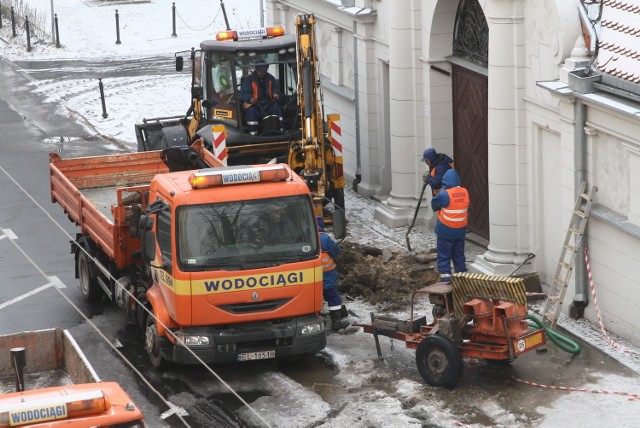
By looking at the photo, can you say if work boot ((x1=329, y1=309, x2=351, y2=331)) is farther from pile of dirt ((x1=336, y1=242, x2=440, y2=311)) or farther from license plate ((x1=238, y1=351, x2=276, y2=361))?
license plate ((x1=238, y1=351, x2=276, y2=361))

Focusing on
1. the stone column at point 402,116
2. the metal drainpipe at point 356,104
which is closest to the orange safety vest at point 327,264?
the stone column at point 402,116

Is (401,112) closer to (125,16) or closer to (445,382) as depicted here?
(445,382)

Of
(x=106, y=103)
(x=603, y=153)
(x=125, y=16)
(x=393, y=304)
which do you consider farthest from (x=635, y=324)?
(x=125, y=16)

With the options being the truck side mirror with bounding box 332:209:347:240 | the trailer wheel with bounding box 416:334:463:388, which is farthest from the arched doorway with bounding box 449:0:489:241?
the trailer wheel with bounding box 416:334:463:388

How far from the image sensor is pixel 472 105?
20.3 m

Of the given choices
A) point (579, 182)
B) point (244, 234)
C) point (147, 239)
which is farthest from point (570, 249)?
point (147, 239)

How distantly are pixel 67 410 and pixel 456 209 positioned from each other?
880 centimetres

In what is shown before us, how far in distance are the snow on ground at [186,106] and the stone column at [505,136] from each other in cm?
156

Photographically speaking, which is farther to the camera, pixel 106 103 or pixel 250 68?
pixel 106 103

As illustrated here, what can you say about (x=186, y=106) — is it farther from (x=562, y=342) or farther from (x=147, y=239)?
(x=562, y=342)

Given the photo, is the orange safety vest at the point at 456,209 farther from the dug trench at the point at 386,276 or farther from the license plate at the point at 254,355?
the license plate at the point at 254,355

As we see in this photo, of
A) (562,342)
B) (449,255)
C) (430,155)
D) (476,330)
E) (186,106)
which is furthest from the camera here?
(186,106)

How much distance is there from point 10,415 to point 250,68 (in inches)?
523

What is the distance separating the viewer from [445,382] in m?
14.3
